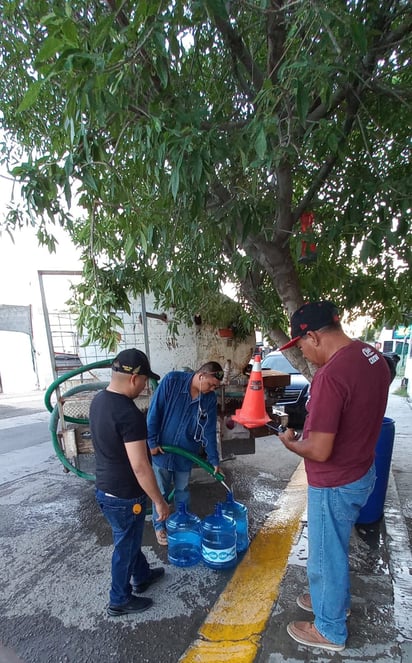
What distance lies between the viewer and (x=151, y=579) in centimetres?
253

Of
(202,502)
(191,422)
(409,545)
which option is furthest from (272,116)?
(202,502)

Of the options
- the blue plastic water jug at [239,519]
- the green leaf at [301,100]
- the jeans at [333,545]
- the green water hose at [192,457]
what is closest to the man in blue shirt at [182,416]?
the green water hose at [192,457]

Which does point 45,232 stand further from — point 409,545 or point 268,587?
point 409,545

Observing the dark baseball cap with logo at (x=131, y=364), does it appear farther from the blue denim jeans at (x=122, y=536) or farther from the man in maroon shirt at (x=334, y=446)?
the man in maroon shirt at (x=334, y=446)

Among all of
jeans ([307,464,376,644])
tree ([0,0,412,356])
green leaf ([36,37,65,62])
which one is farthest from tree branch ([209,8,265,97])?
jeans ([307,464,376,644])

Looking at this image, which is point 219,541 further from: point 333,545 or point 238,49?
point 238,49

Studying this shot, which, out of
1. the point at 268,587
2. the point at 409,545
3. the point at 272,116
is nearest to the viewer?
the point at 272,116

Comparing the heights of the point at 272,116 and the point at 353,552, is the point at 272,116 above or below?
above

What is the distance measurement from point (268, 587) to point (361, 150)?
3.50m

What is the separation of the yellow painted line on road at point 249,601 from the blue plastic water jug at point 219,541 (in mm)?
136

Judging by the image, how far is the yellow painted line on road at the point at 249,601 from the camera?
76.4 inches

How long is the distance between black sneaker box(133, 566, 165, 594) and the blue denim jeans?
0.21m

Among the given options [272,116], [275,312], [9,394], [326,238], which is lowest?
[9,394]

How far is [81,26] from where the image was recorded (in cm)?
177
